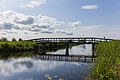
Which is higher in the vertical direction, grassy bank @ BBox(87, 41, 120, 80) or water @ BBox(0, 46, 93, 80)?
grassy bank @ BBox(87, 41, 120, 80)

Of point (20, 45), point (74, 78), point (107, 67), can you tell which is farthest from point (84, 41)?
point (107, 67)

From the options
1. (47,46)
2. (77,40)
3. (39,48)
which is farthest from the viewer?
(47,46)

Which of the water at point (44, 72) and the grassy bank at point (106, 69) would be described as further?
the water at point (44, 72)

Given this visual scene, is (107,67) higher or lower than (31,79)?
higher

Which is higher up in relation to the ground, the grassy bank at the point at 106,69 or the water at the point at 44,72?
the grassy bank at the point at 106,69

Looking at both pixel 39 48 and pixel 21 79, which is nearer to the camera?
pixel 21 79

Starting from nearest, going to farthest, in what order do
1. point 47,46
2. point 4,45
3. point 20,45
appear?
1. point 4,45
2. point 20,45
3. point 47,46

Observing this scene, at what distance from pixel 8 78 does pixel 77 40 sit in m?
21.6

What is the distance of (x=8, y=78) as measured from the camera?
884 centimetres

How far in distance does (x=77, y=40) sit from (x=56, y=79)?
829 inches

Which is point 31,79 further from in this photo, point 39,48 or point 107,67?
point 39,48

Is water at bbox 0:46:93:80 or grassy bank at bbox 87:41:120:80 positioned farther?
water at bbox 0:46:93:80

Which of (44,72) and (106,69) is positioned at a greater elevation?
(106,69)

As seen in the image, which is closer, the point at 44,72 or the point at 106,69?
the point at 106,69
